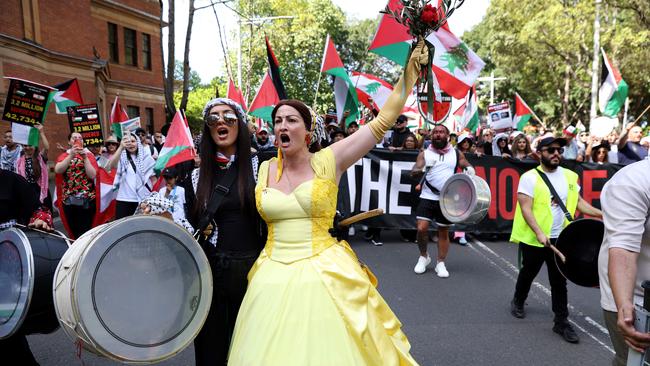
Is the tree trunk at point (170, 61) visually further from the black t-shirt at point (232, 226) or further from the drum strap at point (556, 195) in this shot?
the black t-shirt at point (232, 226)

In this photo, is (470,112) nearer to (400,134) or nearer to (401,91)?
(400,134)

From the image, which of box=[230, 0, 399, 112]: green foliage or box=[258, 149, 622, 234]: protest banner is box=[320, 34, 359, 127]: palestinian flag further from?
box=[230, 0, 399, 112]: green foliage

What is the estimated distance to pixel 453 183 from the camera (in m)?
5.88

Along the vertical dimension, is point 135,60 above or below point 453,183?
above

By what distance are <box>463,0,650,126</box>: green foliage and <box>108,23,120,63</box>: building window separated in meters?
21.3

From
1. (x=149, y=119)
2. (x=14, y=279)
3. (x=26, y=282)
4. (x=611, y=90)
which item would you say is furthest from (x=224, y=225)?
(x=149, y=119)

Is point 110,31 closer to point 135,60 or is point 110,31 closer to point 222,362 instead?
point 135,60

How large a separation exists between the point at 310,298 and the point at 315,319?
0.31 ft

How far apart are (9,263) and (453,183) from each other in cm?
468

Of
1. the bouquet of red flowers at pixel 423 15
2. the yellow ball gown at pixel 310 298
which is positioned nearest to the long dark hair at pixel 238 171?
the yellow ball gown at pixel 310 298

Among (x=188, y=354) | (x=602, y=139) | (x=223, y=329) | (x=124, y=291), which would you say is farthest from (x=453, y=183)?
(x=602, y=139)

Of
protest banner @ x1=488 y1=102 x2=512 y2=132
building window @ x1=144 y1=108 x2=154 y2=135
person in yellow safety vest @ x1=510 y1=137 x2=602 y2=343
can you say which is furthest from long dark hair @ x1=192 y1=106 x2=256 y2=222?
building window @ x1=144 y1=108 x2=154 y2=135

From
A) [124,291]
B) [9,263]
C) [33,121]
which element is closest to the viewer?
[124,291]

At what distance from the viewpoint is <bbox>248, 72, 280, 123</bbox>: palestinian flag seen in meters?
9.39
